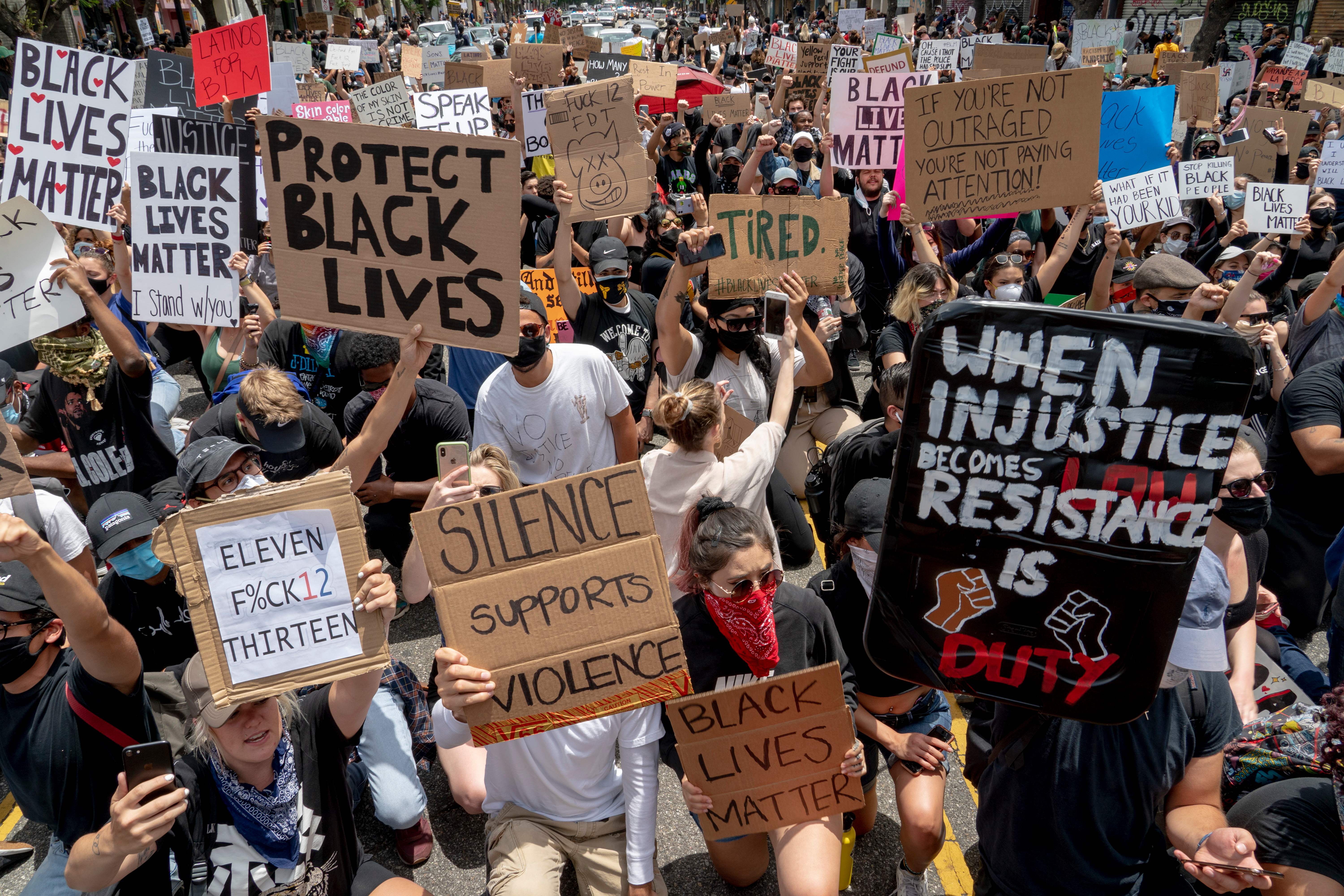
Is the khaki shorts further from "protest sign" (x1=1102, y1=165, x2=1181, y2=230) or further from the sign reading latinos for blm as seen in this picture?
"protest sign" (x1=1102, y1=165, x2=1181, y2=230)

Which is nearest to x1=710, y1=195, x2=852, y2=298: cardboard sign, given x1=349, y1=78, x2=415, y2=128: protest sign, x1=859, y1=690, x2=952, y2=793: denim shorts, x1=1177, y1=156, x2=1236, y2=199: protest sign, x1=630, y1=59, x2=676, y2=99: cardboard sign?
x1=859, y1=690, x2=952, y2=793: denim shorts

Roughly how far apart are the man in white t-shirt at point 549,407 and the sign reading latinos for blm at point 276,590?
6.37ft

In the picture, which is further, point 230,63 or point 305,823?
point 230,63

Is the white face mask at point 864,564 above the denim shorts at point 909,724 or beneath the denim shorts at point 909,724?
above

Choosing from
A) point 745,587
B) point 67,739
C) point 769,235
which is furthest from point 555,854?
Answer: point 769,235

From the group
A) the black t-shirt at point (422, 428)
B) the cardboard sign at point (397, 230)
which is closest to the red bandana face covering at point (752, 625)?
the cardboard sign at point (397, 230)

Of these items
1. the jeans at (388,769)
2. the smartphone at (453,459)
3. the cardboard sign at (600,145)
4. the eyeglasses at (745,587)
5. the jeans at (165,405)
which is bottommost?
the jeans at (388,769)

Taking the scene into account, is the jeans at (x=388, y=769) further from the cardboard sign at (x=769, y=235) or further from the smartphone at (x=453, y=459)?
the cardboard sign at (x=769, y=235)

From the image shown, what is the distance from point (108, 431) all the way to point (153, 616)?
5.64 feet

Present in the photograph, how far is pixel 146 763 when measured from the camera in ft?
7.20

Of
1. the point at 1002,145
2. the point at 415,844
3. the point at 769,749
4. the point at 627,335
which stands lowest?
the point at 415,844

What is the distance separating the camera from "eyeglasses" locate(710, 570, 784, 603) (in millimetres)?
3002

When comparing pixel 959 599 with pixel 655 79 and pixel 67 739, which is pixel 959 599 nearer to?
pixel 67 739

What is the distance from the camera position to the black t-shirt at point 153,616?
11.7ft
